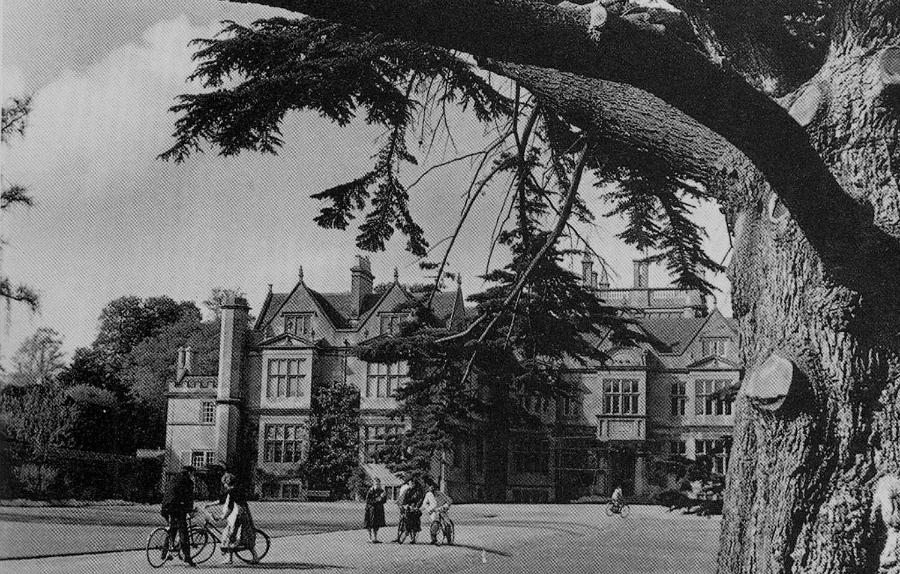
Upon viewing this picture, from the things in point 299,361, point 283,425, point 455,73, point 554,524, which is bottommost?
point 554,524

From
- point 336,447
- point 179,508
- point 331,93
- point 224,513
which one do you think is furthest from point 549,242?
point 336,447

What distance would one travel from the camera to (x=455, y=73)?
6000 mm

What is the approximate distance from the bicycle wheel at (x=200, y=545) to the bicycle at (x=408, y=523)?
2885 mm

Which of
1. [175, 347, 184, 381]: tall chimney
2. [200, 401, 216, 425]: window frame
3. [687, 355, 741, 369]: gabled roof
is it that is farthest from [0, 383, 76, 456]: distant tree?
[687, 355, 741, 369]: gabled roof

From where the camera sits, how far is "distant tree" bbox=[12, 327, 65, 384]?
15.2ft

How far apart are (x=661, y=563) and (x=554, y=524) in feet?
17.8

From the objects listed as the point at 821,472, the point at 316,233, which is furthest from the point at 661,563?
the point at 821,472

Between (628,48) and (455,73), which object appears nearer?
(628,48)

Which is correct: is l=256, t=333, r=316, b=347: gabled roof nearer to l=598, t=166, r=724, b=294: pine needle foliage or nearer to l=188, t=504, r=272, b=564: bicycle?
l=188, t=504, r=272, b=564: bicycle

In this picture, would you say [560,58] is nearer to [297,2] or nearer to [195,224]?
[297,2]

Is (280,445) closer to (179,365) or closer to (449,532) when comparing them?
(179,365)

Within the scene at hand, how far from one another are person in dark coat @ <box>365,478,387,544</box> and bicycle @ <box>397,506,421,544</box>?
309 mm

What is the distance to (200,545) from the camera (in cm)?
1013

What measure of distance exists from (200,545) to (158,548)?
0.89 metres
